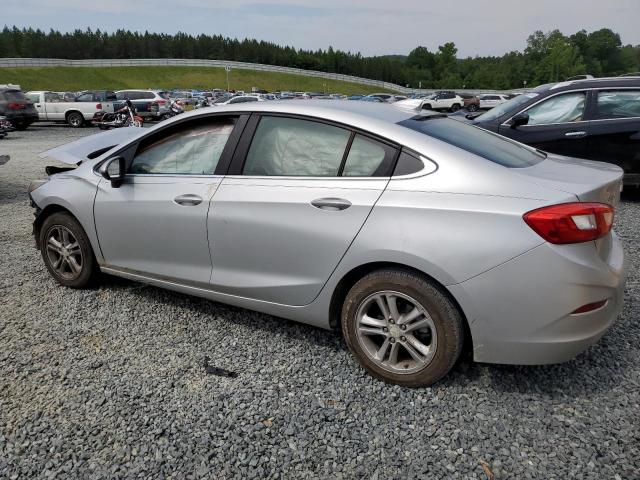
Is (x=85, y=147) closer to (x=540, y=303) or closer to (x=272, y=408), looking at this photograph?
(x=272, y=408)

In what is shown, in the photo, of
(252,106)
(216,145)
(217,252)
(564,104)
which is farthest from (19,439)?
(564,104)

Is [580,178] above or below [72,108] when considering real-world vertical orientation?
above

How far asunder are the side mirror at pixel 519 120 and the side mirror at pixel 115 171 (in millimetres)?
5701

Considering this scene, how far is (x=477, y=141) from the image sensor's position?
3164mm

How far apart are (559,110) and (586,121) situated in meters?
0.41

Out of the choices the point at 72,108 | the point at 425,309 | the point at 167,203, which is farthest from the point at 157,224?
the point at 72,108

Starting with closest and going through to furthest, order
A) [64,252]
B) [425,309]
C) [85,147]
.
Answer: [425,309] → [64,252] → [85,147]

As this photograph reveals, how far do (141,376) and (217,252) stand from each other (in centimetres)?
88

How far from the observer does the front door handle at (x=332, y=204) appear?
2873 millimetres

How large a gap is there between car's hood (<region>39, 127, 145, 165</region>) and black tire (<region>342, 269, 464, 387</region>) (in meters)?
2.86

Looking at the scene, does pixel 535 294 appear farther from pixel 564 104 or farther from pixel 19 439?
pixel 564 104

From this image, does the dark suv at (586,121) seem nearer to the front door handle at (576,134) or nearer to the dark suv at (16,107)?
the front door handle at (576,134)

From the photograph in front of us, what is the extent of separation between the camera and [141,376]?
305 centimetres

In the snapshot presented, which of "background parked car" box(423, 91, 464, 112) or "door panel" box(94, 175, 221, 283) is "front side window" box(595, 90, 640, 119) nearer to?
"door panel" box(94, 175, 221, 283)
